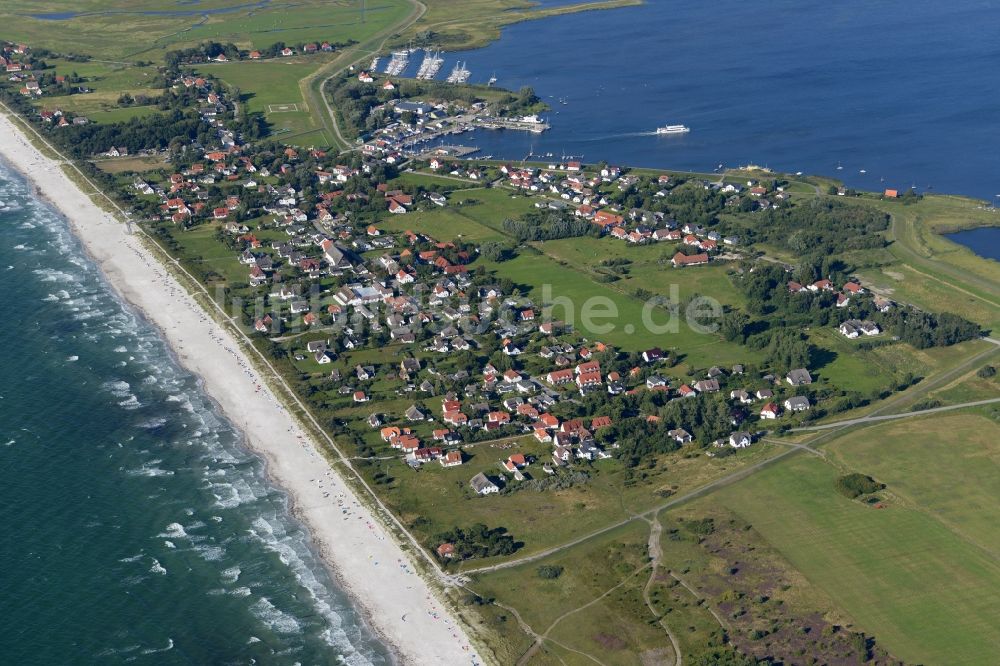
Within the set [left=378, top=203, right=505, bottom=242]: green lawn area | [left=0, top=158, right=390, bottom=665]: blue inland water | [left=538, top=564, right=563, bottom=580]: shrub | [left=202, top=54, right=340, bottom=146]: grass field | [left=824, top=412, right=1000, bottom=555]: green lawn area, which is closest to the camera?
A: [left=0, top=158, right=390, bottom=665]: blue inland water

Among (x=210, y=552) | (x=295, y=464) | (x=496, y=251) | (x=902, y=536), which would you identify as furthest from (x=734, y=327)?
(x=210, y=552)

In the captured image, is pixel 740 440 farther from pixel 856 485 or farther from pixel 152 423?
pixel 152 423

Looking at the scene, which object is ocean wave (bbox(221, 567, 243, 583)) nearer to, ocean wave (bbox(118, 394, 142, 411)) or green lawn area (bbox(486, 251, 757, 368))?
ocean wave (bbox(118, 394, 142, 411))

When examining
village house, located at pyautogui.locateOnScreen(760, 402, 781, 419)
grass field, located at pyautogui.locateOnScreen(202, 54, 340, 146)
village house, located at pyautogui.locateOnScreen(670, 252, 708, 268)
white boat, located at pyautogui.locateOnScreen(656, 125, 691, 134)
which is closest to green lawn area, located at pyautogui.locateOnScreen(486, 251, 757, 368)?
village house, located at pyautogui.locateOnScreen(760, 402, 781, 419)

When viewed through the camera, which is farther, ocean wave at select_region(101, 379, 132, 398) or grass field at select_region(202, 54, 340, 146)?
grass field at select_region(202, 54, 340, 146)

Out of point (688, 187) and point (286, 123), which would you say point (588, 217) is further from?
point (286, 123)

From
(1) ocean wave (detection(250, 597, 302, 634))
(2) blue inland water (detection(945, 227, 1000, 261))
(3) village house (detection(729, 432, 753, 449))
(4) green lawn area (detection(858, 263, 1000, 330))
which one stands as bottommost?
(2) blue inland water (detection(945, 227, 1000, 261))

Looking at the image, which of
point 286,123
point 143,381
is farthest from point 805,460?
point 286,123
